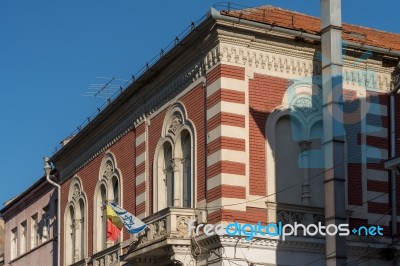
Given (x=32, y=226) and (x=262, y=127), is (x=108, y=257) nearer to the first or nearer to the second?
(x=262, y=127)

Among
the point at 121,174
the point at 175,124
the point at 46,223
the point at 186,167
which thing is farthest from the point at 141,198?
the point at 46,223

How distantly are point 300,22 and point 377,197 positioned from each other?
18.9 feet

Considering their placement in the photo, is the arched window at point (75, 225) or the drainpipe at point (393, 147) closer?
the drainpipe at point (393, 147)

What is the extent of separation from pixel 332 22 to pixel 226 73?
3151mm

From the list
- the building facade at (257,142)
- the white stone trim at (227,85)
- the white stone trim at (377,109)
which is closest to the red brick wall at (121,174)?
the building facade at (257,142)

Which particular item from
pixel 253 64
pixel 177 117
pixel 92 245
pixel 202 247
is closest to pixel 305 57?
pixel 253 64

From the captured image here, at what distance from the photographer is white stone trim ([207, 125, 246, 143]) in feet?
82.8

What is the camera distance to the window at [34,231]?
42594 millimetres

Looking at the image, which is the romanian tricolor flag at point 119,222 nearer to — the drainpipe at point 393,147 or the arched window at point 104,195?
the arched window at point 104,195

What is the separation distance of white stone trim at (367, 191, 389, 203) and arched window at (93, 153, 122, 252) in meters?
9.00

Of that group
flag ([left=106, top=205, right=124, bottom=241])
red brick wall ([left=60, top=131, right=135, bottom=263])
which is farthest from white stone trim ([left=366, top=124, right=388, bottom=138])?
flag ([left=106, top=205, right=124, bottom=241])

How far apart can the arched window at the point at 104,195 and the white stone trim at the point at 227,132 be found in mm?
7452

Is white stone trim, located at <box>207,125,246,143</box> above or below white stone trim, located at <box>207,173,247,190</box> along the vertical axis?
above

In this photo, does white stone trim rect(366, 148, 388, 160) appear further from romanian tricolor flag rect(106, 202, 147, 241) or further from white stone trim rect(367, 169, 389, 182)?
romanian tricolor flag rect(106, 202, 147, 241)
